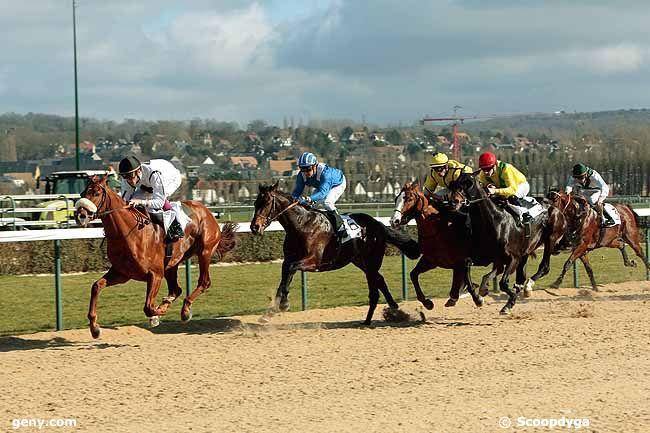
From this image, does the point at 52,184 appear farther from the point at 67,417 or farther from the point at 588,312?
the point at 67,417

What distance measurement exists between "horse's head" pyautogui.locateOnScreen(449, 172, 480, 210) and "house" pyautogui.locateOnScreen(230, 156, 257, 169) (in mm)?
103887

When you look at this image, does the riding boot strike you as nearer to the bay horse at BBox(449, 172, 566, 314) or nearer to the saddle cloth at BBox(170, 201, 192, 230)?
the saddle cloth at BBox(170, 201, 192, 230)

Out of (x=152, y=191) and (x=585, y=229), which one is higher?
(x=152, y=191)

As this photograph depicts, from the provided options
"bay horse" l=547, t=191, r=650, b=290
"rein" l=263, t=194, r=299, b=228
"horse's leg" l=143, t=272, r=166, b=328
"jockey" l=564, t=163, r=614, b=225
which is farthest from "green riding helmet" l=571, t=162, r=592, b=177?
"horse's leg" l=143, t=272, r=166, b=328

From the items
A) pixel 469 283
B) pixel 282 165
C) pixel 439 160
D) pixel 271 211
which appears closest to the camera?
pixel 271 211

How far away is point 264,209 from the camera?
10680 millimetres

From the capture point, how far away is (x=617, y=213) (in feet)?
52.0

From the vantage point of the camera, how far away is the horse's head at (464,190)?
432 inches

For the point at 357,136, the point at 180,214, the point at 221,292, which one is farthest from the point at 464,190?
the point at 357,136

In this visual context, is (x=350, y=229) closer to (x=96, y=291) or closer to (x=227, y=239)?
(x=227, y=239)

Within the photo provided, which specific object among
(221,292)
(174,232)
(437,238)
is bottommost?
(221,292)

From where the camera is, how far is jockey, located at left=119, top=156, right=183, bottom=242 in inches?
404

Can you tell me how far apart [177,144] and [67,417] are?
126932 mm

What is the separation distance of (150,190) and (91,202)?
42.4 inches
